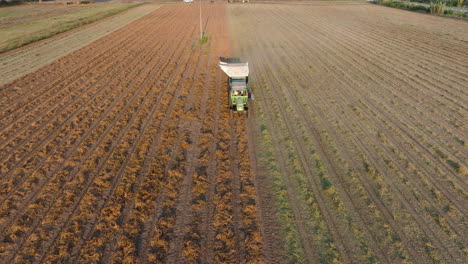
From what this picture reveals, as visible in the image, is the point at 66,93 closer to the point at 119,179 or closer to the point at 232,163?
the point at 119,179

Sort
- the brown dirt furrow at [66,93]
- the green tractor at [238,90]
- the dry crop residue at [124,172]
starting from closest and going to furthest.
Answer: the dry crop residue at [124,172], the green tractor at [238,90], the brown dirt furrow at [66,93]

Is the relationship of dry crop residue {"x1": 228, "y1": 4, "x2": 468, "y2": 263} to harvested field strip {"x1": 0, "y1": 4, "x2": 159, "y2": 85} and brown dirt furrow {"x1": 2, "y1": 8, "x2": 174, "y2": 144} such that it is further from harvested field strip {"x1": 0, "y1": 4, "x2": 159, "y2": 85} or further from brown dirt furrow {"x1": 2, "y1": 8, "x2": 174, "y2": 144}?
harvested field strip {"x1": 0, "y1": 4, "x2": 159, "y2": 85}

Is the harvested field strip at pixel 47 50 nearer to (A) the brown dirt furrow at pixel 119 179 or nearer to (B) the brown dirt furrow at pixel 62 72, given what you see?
A: (B) the brown dirt furrow at pixel 62 72

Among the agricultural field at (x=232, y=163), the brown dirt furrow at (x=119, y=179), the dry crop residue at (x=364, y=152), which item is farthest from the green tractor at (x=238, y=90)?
the brown dirt furrow at (x=119, y=179)

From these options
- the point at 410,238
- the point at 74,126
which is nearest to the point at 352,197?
the point at 410,238

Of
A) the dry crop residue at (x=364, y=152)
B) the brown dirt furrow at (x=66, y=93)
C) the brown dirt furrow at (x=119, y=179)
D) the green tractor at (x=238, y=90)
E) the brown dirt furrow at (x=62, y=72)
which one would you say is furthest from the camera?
the brown dirt furrow at (x=62, y=72)

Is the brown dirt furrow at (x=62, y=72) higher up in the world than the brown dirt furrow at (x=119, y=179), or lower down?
higher up
